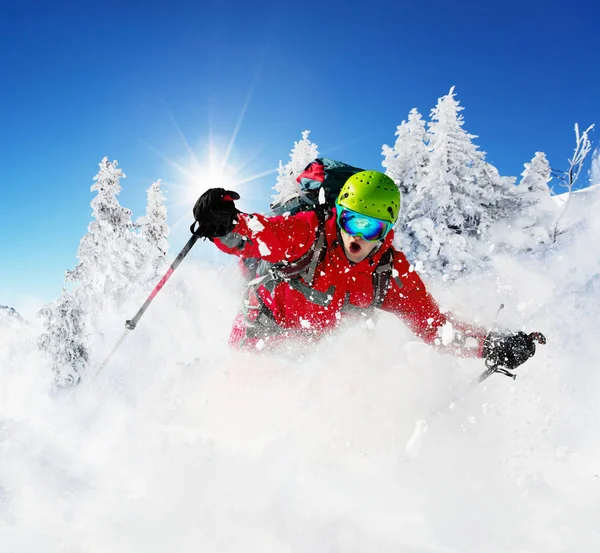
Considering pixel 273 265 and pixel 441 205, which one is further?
pixel 441 205

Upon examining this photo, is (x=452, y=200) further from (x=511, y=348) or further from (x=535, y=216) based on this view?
(x=511, y=348)

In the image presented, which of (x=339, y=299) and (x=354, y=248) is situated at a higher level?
(x=354, y=248)

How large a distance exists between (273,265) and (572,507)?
11.5ft

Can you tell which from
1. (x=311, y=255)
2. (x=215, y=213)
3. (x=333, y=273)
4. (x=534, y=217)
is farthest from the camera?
(x=534, y=217)

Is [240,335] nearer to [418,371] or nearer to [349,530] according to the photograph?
[349,530]

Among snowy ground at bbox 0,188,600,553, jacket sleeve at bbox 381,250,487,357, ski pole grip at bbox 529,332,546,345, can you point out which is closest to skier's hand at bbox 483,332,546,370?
ski pole grip at bbox 529,332,546,345

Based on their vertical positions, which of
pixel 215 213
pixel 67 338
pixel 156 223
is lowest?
pixel 215 213

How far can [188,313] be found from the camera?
15.1 m

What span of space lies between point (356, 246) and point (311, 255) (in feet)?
1.43

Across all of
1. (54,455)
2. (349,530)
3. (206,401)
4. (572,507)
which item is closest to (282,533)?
(349,530)

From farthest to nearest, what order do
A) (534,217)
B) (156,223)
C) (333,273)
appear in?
(156,223)
(534,217)
(333,273)

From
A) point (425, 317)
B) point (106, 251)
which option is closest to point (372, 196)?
point (425, 317)

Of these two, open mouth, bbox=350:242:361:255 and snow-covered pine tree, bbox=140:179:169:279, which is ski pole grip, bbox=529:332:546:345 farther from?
snow-covered pine tree, bbox=140:179:169:279

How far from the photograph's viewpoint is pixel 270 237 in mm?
3535
